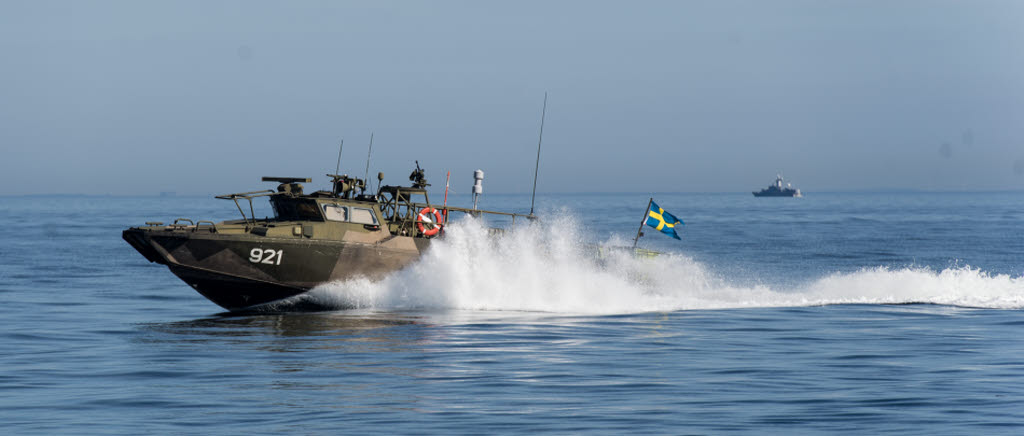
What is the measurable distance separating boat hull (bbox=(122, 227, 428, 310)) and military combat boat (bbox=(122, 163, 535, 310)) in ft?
0.07

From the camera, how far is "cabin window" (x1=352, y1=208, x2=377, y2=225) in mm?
25094

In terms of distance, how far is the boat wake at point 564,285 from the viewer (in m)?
25.4

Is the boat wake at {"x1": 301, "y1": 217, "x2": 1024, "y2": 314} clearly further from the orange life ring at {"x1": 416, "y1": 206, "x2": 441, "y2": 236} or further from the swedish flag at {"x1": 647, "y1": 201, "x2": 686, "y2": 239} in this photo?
the swedish flag at {"x1": 647, "y1": 201, "x2": 686, "y2": 239}

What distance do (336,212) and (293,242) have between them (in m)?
1.46

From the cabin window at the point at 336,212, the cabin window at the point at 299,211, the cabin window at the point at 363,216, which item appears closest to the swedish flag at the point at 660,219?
the cabin window at the point at 363,216

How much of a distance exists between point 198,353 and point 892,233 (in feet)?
215

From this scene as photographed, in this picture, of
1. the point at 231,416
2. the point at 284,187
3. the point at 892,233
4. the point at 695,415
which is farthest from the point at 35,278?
the point at 892,233

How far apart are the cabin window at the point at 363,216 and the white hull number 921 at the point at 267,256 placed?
7.07 feet

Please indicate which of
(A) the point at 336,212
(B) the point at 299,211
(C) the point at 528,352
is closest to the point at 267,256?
(B) the point at 299,211

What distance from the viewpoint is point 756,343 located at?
64.3ft

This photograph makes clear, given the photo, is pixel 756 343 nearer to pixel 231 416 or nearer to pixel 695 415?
pixel 695 415

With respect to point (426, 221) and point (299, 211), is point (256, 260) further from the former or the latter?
point (426, 221)

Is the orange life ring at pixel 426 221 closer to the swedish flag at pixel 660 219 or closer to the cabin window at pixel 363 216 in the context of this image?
the cabin window at pixel 363 216

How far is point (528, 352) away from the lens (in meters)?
18.3
